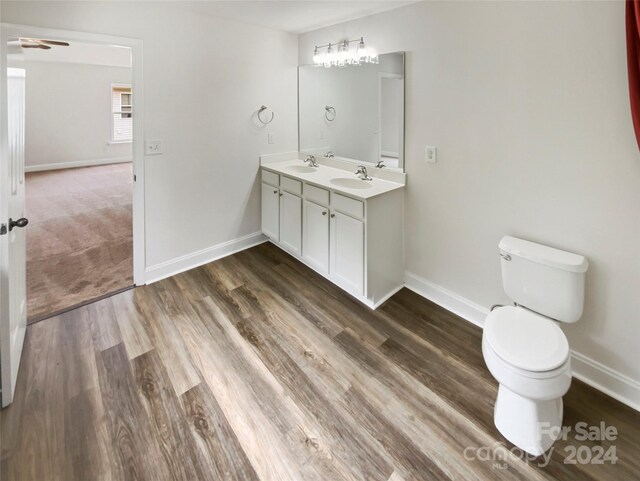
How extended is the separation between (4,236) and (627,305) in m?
3.14

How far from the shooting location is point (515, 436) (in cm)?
151

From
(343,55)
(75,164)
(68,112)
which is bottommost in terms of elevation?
(75,164)

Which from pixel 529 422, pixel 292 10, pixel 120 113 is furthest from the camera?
pixel 120 113

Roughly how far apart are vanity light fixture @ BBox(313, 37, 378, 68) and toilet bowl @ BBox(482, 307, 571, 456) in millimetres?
2323

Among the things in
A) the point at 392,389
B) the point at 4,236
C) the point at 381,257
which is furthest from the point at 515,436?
the point at 4,236

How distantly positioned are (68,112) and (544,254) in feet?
33.1

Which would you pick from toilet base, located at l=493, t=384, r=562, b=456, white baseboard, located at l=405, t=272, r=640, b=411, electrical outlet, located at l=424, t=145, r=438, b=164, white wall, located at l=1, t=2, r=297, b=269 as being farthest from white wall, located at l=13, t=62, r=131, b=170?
toilet base, located at l=493, t=384, r=562, b=456

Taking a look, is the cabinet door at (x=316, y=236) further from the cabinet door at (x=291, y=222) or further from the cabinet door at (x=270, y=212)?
the cabinet door at (x=270, y=212)

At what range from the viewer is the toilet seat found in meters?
1.40

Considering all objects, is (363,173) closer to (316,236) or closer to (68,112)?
(316,236)

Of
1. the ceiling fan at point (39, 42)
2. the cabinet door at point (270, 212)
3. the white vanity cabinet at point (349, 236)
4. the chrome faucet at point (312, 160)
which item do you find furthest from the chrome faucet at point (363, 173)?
the ceiling fan at point (39, 42)

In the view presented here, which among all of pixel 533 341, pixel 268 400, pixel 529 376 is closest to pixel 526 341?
pixel 533 341

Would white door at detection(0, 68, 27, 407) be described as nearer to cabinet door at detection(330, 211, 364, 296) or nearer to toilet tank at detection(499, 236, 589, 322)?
cabinet door at detection(330, 211, 364, 296)

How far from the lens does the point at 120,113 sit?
8.79 m
